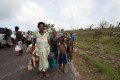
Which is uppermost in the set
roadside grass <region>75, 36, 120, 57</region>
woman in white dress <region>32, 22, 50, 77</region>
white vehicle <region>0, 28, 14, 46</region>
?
woman in white dress <region>32, 22, 50, 77</region>

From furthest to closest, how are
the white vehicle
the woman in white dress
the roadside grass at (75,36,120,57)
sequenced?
the roadside grass at (75,36,120,57)
the white vehicle
the woman in white dress

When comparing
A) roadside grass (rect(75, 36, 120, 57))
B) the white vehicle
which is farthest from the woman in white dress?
the white vehicle

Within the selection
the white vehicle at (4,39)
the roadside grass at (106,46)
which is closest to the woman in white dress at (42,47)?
the roadside grass at (106,46)

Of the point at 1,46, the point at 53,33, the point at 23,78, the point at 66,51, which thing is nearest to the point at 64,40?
the point at 66,51

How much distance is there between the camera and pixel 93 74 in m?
12.8

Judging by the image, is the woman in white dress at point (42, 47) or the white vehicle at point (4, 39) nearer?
the woman in white dress at point (42, 47)

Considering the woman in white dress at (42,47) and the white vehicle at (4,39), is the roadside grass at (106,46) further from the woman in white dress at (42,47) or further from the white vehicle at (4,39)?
the woman in white dress at (42,47)

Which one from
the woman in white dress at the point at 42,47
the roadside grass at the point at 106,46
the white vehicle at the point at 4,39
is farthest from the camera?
the roadside grass at the point at 106,46

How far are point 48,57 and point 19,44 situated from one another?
7511 mm

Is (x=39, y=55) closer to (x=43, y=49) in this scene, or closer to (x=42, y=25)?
(x=43, y=49)

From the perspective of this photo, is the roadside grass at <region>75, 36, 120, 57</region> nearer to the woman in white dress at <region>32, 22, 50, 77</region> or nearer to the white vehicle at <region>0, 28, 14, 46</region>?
the white vehicle at <region>0, 28, 14, 46</region>

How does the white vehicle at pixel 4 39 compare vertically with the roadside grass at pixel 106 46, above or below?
above

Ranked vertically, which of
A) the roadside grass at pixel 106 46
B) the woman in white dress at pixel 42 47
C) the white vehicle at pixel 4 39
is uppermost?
the woman in white dress at pixel 42 47

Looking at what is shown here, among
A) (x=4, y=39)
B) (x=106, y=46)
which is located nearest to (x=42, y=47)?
(x=4, y=39)
